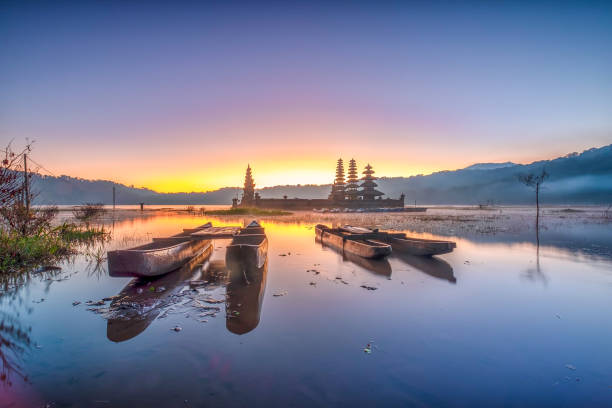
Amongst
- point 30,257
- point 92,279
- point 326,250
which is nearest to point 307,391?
point 92,279

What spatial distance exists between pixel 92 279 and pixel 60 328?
361cm

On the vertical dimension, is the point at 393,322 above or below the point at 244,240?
below

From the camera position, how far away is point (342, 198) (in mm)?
64125

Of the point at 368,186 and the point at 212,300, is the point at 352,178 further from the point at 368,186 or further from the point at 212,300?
the point at 212,300

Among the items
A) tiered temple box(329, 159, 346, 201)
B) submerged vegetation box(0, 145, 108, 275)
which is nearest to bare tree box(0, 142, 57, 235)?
submerged vegetation box(0, 145, 108, 275)

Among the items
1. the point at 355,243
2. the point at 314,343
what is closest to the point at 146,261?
the point at 314,343

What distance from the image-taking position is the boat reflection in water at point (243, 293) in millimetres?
4965

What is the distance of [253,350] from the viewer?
13.3 feet

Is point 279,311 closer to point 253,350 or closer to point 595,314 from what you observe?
point 253,350

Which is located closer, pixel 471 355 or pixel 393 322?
pixel 471 355

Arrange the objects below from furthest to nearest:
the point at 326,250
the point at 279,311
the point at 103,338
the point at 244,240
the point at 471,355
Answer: the point at 326,250 < the point at 244,240 < the point at 279,311 < the point at 103,338 < the point at 471,355

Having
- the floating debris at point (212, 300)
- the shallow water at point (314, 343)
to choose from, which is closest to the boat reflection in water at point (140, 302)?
the shallow water at point (314, 343)

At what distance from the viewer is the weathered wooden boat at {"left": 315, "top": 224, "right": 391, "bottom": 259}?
9.55 m

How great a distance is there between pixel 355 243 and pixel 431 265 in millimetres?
2734
